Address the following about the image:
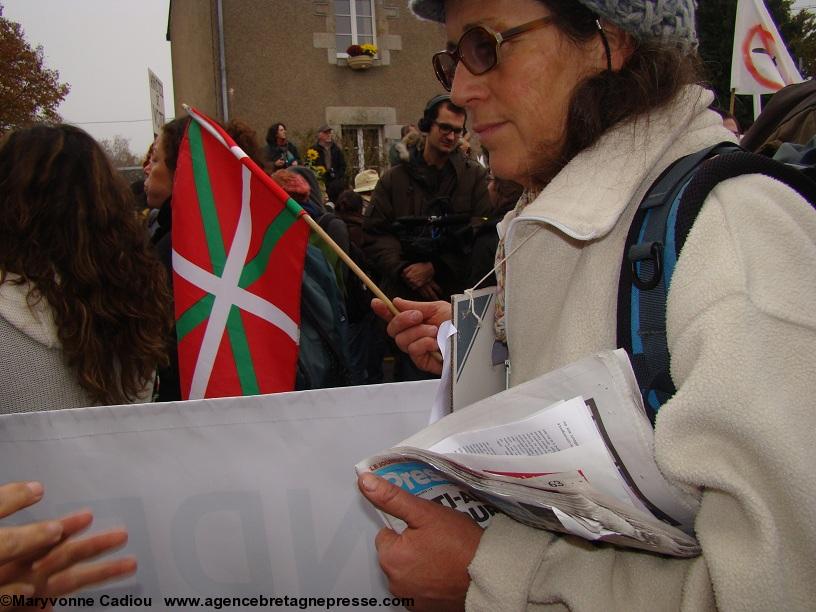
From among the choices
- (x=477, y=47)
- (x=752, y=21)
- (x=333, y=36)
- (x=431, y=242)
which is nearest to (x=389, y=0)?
(x=333, y=36)

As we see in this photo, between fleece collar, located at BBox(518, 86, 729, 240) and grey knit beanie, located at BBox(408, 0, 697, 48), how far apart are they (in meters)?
0.11

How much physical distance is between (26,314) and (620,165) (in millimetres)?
1690

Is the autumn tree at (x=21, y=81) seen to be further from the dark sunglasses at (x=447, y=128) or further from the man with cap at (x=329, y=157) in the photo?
the dark sunglasses at (x=447, y=128)

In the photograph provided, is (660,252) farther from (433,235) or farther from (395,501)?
(433,235)

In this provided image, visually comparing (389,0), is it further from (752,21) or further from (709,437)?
(709,437)

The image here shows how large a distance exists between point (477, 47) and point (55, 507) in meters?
1.44

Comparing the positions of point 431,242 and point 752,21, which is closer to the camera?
point 431,242

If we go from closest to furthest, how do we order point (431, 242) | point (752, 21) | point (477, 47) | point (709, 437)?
point (709, 437) → point (477, 47) → point (431, 242) → point (752, 21)

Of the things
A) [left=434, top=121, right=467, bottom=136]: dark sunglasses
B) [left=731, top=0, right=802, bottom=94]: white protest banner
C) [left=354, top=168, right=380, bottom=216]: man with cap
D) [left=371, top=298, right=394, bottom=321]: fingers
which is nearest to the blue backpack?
[left=371, top=298, right=394, bottom=321]: fingers

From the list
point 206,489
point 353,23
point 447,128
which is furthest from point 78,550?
point 353,23

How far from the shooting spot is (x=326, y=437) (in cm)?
159

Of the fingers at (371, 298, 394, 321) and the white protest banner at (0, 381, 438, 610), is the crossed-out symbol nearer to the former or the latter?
the fingers at (371, 298, 394, 321)

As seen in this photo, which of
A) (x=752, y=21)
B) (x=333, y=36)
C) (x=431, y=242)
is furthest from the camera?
(x=333, y=36)

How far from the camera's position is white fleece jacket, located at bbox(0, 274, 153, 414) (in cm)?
185
